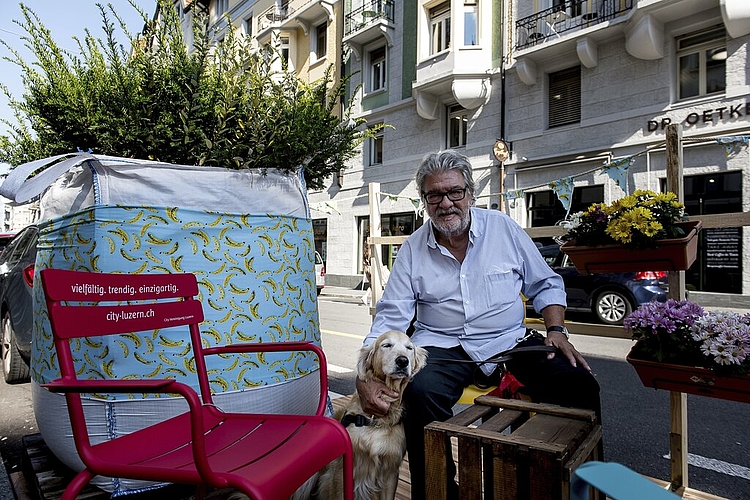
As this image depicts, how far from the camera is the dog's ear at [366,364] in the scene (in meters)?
2.20

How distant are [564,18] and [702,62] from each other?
3.45 meters

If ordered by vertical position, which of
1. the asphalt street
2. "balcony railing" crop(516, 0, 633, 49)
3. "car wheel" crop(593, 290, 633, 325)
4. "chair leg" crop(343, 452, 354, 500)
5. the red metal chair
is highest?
"balcony railing" crop(516, 0, 633, 49)

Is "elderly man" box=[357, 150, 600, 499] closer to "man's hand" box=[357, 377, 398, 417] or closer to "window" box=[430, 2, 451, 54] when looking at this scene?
"man's hand" box=[357, 377, 398, 417]

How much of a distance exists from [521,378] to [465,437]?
82cm

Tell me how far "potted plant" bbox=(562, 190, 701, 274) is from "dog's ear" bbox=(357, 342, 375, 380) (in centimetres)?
123

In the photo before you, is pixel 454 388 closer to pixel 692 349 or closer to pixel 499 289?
pixel 499 289

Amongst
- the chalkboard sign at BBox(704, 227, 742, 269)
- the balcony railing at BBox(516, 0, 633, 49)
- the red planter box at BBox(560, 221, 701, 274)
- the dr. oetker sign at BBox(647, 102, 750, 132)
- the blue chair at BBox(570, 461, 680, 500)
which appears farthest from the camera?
the balcony railing at BBox(516, 0, 633, 49)

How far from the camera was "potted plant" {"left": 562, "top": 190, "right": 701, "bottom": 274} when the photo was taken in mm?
→ 2389

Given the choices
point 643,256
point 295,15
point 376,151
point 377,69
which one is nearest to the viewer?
point 643,256

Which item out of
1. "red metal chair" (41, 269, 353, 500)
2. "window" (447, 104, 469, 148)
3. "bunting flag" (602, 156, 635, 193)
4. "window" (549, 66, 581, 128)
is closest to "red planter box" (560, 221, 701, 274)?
"red metal chair" (41, 269, 353, 500)

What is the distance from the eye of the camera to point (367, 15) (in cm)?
1744

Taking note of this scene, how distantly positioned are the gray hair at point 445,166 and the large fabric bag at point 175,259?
67 centimetres

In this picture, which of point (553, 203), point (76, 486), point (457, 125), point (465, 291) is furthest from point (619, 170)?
point (457, 125)

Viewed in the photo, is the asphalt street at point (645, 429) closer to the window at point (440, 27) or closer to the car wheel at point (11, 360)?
the car wheel at point (11, 360)
